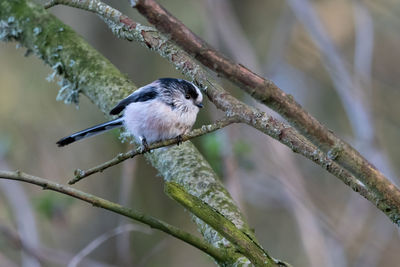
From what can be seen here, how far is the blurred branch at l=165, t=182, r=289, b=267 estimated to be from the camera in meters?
1.34

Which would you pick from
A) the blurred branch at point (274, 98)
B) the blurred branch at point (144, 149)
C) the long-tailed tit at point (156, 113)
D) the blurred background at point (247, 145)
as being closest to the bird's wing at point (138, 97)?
the long-tailed tit at point (156, 113)

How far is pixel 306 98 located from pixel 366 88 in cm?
181

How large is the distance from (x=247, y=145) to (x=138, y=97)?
1543 mm

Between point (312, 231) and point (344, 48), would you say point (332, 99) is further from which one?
point (312, 231)

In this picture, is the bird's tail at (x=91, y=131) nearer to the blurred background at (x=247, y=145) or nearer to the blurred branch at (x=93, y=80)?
the blurred branch at (x=93, y=80)

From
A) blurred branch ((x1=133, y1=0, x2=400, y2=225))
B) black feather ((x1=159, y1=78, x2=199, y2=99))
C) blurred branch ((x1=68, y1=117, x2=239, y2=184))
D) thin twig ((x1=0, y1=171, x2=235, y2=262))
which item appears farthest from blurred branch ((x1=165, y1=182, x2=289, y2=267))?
black feather ((x1=159, y1=78, x2=199, y2=99))

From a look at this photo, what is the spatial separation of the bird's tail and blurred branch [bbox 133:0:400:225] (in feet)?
4.21

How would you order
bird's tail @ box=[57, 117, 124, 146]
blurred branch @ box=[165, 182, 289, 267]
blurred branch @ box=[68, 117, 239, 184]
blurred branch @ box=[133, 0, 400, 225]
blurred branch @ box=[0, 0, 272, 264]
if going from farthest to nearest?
bird's tail @ box=[57, 117, 124, 146] → blurred branch @ box=[0, 0, 272, 264] → blurred branch @ box=[68, 117, 239, 184] → blurred branch @ box=[165, 182, 289, 267] → blurred branch @ box=[133, 0, 400, 225]

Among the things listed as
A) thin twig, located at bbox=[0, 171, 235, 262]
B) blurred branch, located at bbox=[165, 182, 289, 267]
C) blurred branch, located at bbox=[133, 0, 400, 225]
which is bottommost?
thin twig, located at bbox=[0, 171, 235, 262]

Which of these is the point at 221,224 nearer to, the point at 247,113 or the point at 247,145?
the point at 247,113

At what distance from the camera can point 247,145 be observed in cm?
371

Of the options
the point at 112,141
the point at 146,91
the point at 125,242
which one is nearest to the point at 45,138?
the point at 112,141

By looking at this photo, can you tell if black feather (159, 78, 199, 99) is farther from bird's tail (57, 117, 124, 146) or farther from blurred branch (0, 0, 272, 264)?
bird's tail (57, 117, 124, 146)

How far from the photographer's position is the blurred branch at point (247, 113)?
1363 millimetres
